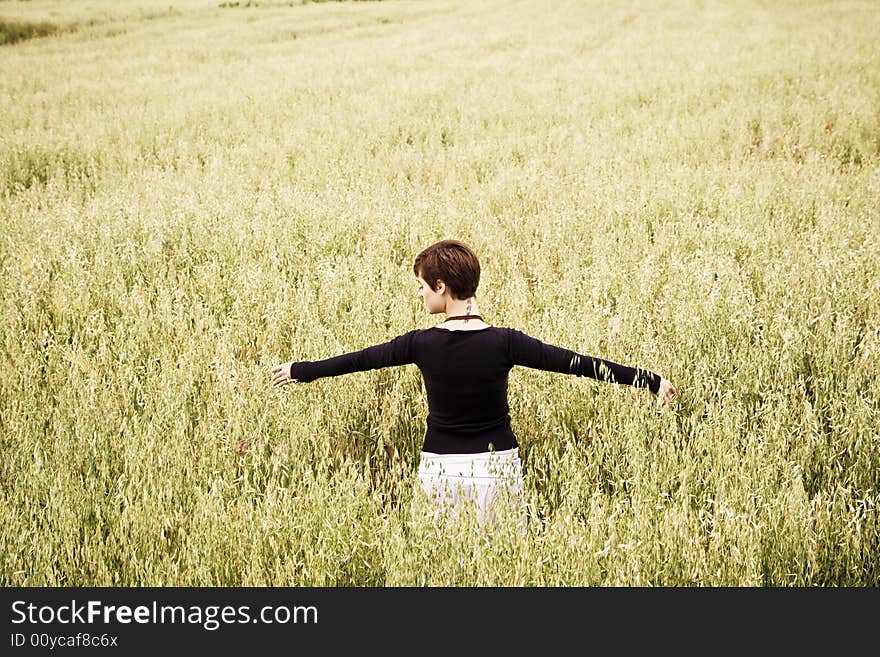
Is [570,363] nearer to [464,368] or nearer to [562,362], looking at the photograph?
[562,362]

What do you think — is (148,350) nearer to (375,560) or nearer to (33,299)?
(33,299)

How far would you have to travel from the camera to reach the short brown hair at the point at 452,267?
1.71m

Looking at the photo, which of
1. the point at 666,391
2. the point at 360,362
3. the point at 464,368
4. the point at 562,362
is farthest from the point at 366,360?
the point at 666,391

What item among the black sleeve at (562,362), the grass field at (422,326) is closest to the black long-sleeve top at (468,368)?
the black sleeve at (562,362)

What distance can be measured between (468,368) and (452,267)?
0.28 meters

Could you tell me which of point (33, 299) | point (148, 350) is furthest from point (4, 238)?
point (148, 350)

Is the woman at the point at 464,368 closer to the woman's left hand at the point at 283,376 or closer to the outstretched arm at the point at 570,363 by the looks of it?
the outstretched arm at the point at 570,363

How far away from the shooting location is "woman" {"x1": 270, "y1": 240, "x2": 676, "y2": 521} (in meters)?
1.70

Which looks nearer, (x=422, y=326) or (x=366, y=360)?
(x=366, y=360)

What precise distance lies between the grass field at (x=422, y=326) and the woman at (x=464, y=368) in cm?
15

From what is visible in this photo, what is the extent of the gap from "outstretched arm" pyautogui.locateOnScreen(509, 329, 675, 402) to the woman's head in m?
0.19

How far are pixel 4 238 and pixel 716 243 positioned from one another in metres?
4.17

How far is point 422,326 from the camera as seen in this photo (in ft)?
8.91

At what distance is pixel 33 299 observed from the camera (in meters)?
2.81
